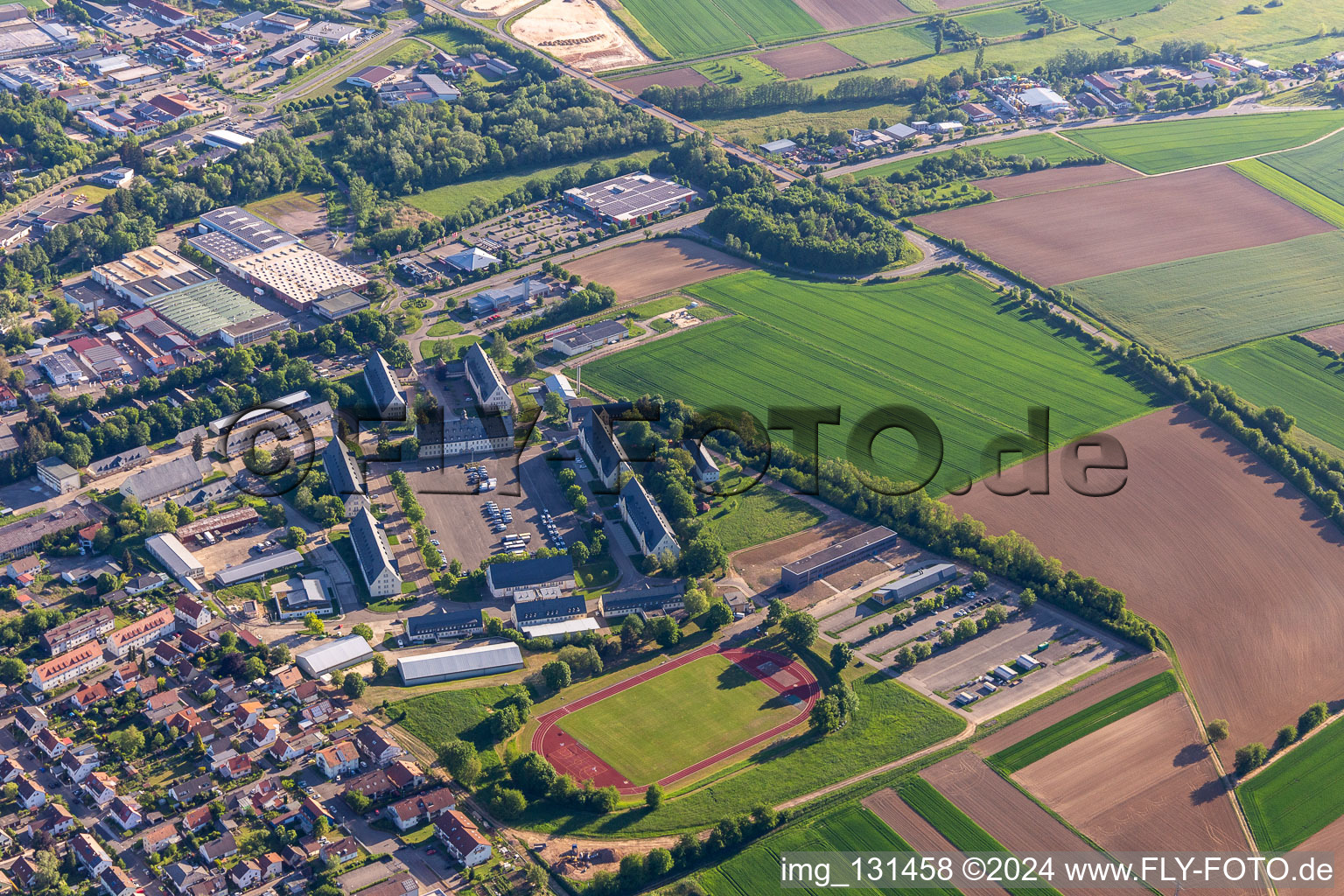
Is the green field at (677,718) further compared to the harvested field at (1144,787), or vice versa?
the green field at (677,718)

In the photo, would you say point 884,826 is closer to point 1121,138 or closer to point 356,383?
point 356,383

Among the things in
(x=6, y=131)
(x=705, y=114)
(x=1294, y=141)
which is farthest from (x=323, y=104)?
(x=1294, y=141)

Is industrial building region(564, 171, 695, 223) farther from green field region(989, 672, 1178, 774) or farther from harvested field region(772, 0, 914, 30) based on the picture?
green field region(989, 672, 1178, 774)

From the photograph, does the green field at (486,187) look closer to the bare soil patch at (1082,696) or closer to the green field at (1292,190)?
the green field at (1292,190)

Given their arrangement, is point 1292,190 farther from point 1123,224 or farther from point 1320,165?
point 1123,224

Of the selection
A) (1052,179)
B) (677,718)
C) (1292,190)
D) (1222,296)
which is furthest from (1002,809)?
(1292,190)

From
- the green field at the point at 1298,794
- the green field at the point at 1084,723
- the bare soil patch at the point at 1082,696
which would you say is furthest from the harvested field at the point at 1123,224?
the green field at the point at 1298,794

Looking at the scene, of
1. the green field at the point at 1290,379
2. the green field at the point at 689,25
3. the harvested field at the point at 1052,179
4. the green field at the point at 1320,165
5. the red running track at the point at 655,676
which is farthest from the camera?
the green field at the point at 689,25
